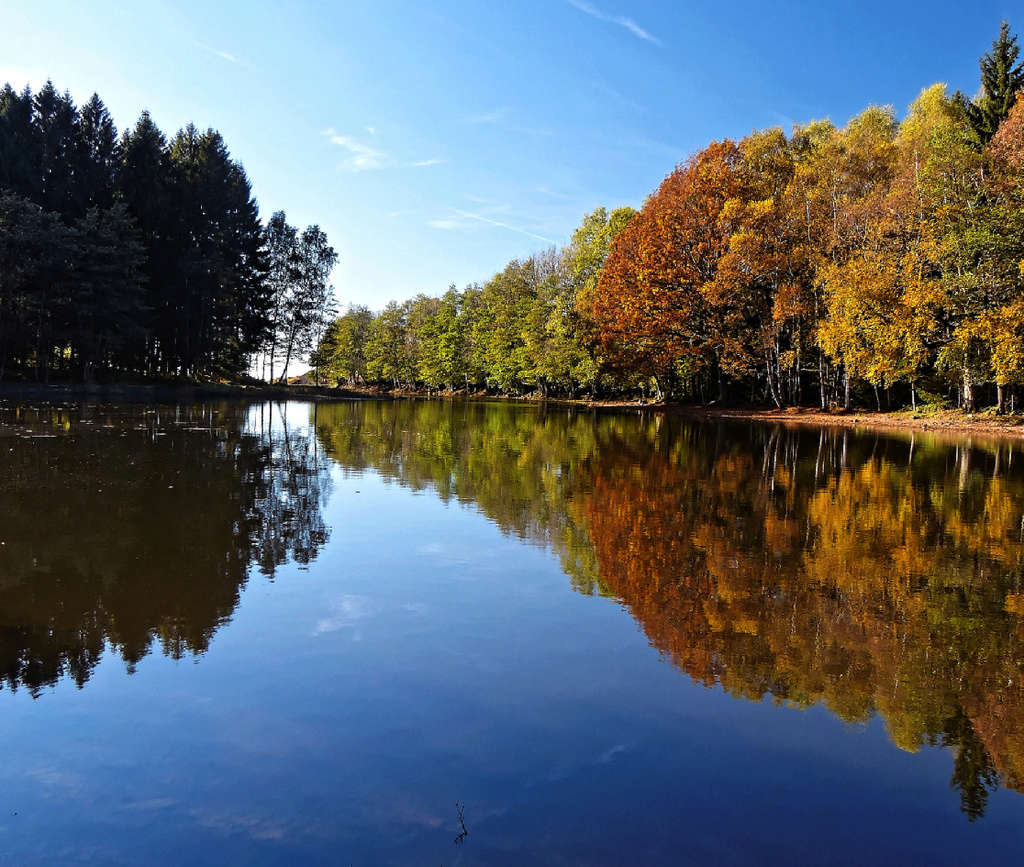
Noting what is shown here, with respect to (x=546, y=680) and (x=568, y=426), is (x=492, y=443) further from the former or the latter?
(x=546, y=680)

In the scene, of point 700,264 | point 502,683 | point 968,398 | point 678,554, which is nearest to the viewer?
point 502,683

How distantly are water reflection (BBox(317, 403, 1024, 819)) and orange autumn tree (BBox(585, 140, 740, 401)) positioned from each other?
79.8 ft

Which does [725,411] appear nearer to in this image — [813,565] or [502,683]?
[813,565]

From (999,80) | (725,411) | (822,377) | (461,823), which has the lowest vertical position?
(461,823)

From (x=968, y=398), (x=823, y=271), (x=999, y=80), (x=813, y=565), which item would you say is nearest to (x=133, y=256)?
(x=823, y=271)

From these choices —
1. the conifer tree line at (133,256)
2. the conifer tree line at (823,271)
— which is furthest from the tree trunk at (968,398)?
the conifer tree line at (133,256)

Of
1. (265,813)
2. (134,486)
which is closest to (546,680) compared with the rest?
(265,813)

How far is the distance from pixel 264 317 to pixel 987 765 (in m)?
63.1

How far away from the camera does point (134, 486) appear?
11.3m

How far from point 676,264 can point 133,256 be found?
104 ft

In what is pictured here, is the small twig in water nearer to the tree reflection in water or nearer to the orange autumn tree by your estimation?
the tree reflection in water

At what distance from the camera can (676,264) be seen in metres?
41.3

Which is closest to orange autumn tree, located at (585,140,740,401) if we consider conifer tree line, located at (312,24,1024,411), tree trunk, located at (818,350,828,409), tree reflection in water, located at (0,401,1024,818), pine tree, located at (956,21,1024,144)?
conifer tree line, located at (312,24,1024,411)

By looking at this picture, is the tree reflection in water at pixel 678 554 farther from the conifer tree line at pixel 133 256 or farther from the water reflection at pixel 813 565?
the conifer tree line at pixel 133 256
